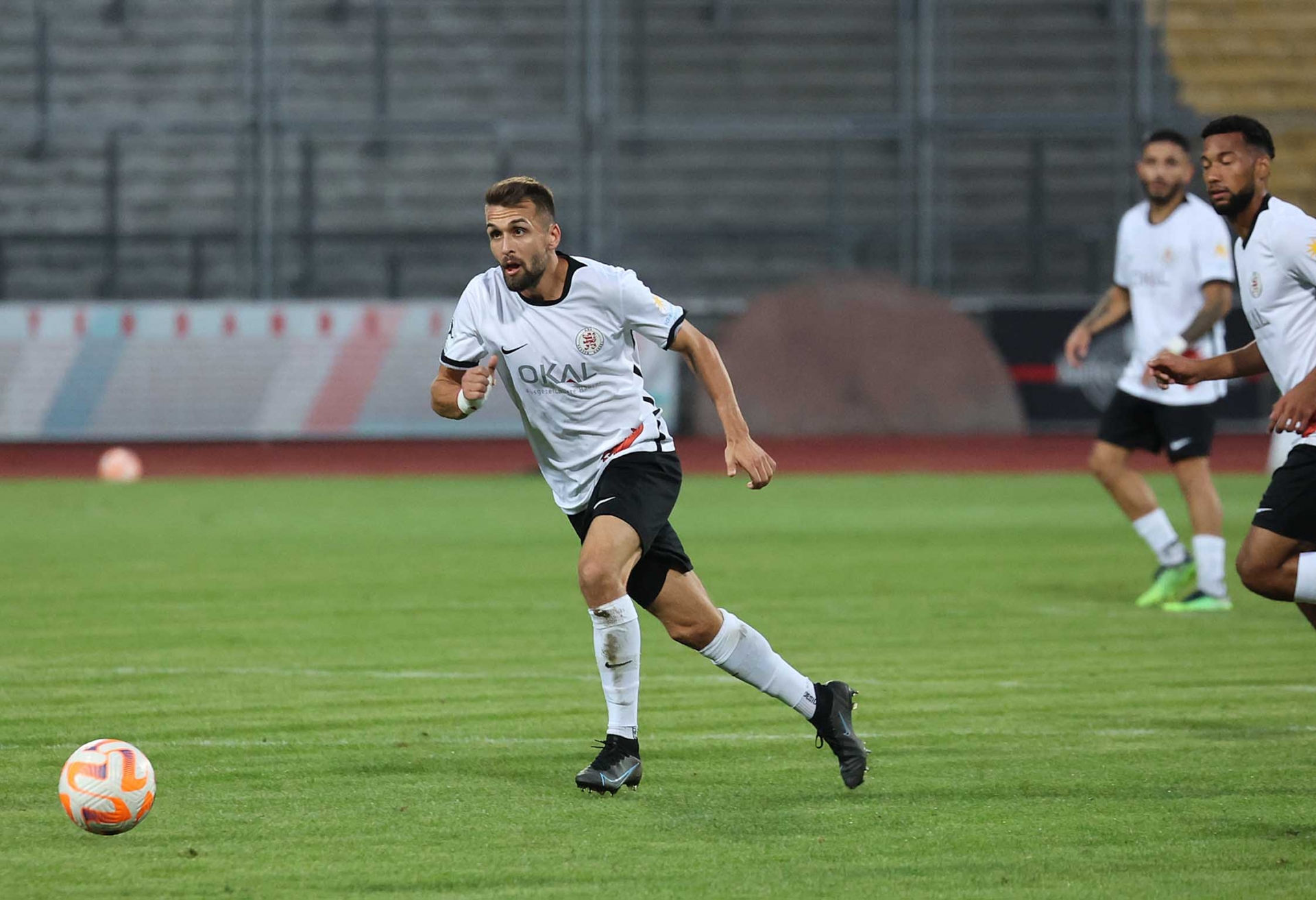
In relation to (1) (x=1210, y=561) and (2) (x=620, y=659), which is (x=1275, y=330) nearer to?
(2) (x=620, y=659)

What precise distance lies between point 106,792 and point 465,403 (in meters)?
1.64

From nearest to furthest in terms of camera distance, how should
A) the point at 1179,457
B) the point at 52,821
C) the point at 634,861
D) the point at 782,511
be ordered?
the point at 634,861 < the point at 52,821 < the point at 1179,457 < the point at 782,511

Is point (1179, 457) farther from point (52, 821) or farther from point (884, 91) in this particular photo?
point (884, 91)

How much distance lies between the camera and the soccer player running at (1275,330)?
612cm

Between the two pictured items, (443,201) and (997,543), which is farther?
(443,201)

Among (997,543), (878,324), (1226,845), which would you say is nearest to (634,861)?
(1226,845)

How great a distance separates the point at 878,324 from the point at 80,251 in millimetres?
10726

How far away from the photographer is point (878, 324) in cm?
2348

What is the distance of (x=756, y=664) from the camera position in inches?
236

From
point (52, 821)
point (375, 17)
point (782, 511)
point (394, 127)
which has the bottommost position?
point (782, 511)

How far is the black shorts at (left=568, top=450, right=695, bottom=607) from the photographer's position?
5914 millimetres

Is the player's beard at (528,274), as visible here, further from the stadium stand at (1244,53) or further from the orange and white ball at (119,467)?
the stadium stand at (1244,53)

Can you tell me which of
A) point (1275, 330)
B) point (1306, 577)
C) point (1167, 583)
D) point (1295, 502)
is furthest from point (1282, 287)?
point (1167, 583)

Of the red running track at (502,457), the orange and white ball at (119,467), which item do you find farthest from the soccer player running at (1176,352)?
the orange and white ball at (119,467)
